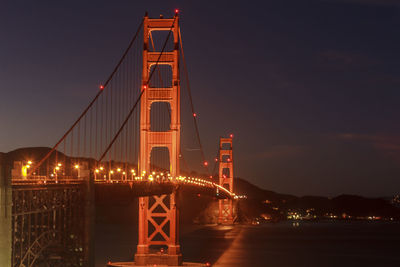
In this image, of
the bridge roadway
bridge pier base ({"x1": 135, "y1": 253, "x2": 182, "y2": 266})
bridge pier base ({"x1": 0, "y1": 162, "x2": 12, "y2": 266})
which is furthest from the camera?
bridge pier base ({"x1": 135, "y1": 253, "x2": 182, "y2": 266})

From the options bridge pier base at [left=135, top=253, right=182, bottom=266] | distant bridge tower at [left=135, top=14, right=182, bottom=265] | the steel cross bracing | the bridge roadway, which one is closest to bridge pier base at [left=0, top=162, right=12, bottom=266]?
the steel cross bracing

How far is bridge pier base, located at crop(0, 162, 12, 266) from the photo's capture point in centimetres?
1453

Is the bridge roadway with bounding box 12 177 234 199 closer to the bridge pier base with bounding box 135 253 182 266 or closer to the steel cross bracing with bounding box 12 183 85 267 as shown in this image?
the steel cross bracing with bounding box 12 183 85 267

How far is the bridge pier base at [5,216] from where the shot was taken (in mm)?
14531

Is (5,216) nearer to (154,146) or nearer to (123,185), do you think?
(123,185)

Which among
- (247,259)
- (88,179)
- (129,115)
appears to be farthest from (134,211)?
(88,179)

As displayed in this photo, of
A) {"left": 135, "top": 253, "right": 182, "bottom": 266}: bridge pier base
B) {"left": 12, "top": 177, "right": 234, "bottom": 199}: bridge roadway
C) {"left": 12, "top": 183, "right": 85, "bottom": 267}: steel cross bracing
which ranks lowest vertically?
{"left": 135, "top": 253, "right": 182, "bottom": 266}: bridge pier base

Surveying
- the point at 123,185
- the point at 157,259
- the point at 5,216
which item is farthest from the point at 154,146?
the point at 5,216

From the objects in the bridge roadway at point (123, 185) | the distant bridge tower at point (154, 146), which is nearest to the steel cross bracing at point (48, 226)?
the bridge roadway at point (123, 185)

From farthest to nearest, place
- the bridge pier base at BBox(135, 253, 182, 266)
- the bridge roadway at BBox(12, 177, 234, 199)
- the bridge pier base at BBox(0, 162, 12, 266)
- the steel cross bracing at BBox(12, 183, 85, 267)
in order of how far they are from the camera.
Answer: the bridge pier base at BBox(135, 253, 182, 266)
the bridge roadway at BBox(12, 177, 234, 199)
the steel cross bracing at BBox(12, 183, 85, 267)
the bridge pier base at BBox(0, 162, 12, 266)

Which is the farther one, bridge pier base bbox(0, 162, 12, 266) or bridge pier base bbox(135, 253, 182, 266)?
bridge pier base bbox(135, 253, 182, 266)

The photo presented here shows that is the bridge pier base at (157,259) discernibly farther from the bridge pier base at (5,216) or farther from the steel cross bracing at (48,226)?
the bridge pier base at (5,216)

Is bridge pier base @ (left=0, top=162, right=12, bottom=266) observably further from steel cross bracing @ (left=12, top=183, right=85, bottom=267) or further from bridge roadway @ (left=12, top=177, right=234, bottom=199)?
bridge roadway @ (left=12, top=177, right=234, bottom=199)

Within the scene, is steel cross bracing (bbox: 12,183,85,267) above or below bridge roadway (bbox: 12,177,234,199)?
below
